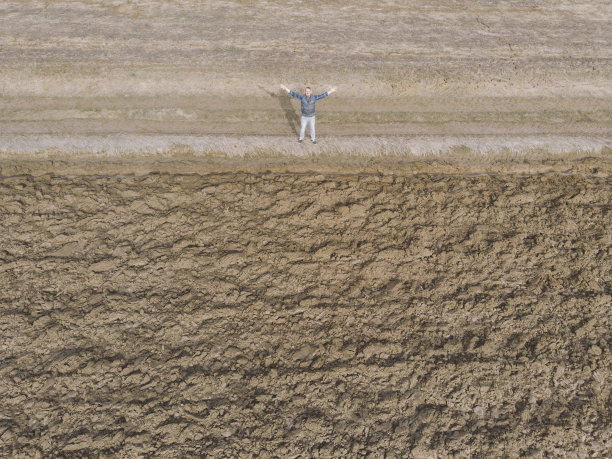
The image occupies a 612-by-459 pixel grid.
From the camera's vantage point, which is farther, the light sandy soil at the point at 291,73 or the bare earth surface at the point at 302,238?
the light sandy soil at the point at 291,73

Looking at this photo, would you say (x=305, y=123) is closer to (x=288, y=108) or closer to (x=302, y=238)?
(x=288, y=108)

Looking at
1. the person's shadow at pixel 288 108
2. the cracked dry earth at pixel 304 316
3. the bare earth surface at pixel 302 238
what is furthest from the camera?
the person's shadow at pixel 288 108

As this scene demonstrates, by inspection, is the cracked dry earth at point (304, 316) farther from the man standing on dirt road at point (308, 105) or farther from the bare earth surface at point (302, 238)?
the man standing on dirt road at point (308, 105)

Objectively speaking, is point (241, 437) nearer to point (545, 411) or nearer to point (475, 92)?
point (545, 411)

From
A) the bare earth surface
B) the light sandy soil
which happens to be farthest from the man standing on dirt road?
the light sandy soil

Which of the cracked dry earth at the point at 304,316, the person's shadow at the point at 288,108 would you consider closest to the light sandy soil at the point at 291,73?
the person's shadow at the point at 288,108

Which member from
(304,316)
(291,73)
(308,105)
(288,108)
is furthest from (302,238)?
(291,73)
